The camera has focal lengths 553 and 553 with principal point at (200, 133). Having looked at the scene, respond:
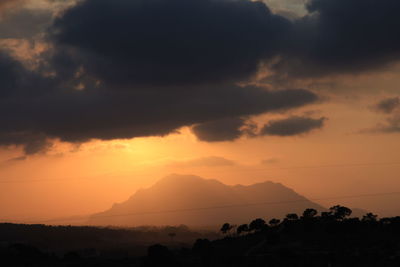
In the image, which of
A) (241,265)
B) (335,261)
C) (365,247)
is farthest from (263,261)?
(365,247)

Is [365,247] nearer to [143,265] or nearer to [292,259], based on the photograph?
[292,259]

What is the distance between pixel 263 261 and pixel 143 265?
1472 inches

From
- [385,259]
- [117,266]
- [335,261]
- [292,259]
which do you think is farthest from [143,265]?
[385,259]

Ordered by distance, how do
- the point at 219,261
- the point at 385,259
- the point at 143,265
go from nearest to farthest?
1. the point at 385,259
2. the point at 143,265
3. the point at 219,261

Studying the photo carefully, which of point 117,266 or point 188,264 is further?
point 117,266

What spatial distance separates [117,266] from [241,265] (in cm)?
4918

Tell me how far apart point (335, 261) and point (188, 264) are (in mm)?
48220

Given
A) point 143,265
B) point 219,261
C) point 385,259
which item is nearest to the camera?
point 385,259

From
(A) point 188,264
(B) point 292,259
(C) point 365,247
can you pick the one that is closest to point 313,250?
(C) point 365,247

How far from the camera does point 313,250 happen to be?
196875 mm

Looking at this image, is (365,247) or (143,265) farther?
(365,247)

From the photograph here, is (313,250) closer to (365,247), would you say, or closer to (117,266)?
(365,247)

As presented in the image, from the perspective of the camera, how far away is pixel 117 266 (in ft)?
643

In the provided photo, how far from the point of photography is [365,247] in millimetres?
192000
